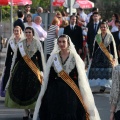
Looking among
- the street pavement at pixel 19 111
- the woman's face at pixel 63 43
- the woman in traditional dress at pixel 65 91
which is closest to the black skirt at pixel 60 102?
the woman in traditional dress at pixel 65 91

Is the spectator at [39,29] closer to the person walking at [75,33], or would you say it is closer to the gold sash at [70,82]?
the person walking at [75,33]

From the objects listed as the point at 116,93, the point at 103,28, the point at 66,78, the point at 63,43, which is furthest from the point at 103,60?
the point at 116,93

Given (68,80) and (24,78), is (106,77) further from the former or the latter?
(68,80)

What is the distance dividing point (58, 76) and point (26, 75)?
249 cm

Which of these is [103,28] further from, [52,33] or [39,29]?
[39,29]

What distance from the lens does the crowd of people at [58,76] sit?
29.9 ft

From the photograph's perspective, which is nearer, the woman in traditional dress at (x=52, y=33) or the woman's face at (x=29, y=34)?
the woman's face at (x=29, y=34)

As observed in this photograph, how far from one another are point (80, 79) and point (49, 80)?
41cm

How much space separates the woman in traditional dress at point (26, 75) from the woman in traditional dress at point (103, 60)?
3.57 m

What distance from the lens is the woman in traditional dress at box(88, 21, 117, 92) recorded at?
15070 mm

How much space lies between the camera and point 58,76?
30.2 ft

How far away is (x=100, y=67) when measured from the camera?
15547mm

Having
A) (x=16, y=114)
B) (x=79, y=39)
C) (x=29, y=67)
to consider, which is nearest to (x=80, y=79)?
(x=29, y=67)

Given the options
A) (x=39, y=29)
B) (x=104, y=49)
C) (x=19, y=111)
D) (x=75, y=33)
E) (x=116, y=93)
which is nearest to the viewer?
(x=116, y=93)
